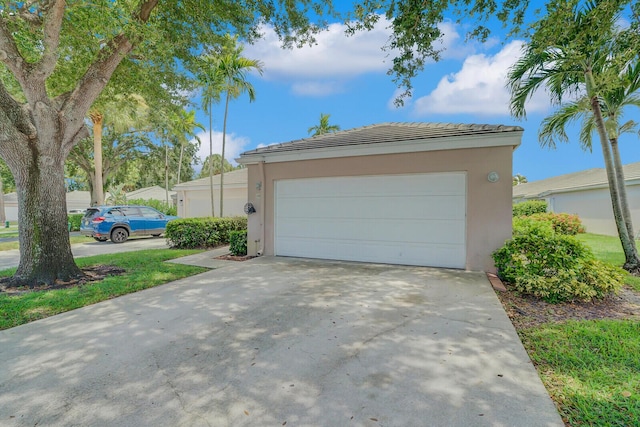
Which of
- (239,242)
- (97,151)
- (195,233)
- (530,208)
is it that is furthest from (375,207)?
(97,151)

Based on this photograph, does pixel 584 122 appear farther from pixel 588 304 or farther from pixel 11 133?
pixel 11 133

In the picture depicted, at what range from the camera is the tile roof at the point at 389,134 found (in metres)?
6.72

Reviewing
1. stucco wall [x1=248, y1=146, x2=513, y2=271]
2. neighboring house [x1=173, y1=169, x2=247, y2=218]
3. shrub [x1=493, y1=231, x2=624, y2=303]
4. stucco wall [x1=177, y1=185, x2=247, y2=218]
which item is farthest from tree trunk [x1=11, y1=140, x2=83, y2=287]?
stucco wall [x1=177, y1=185, x2=247, y2=218]

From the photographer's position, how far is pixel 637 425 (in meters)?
2.06

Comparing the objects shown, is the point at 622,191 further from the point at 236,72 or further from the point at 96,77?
the point at 236,72

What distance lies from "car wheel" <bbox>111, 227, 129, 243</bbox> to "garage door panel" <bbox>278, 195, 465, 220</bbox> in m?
8.96

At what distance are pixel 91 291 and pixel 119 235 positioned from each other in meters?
9.30

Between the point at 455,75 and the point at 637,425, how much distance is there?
8.82 m

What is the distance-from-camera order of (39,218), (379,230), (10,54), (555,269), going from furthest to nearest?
(379,230), (39,218), (10,54), (555,269)

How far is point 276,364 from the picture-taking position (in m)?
2.93

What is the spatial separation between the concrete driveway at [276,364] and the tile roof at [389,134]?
3499 mm

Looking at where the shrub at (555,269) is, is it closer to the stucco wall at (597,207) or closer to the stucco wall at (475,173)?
the stucco wall at (475,173)

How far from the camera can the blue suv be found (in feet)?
42.7

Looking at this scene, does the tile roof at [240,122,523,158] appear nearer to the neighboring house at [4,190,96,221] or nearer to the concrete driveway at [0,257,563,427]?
the concrete driveway at [0,257,563,427]
